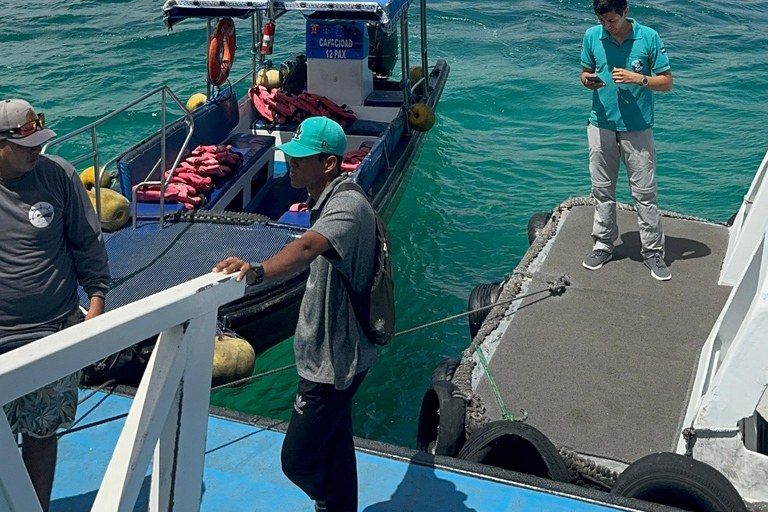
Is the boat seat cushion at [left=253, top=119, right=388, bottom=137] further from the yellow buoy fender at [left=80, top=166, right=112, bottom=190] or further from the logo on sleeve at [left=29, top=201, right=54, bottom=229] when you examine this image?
the logo on sleeve at [left=29, top=201, right=54, bottom=229]

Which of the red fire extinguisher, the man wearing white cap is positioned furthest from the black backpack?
the red fire extinguisher

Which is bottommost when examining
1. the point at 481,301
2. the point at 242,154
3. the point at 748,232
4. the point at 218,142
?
the point at 481,301

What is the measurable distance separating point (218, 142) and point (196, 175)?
1.68 m

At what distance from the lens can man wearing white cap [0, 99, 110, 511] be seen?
2963 mm

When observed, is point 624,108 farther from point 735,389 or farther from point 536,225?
point 735,389

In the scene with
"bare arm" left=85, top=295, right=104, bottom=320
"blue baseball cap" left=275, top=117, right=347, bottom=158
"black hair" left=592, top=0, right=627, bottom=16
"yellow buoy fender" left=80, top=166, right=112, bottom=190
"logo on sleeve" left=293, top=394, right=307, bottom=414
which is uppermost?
"black hair" left=592, top=0, right=627, bottom=16

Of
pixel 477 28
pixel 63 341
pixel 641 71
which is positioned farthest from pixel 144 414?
pixel 477 28

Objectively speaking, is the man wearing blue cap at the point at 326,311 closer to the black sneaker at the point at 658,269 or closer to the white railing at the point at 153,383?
the white railing at the point at 153,383

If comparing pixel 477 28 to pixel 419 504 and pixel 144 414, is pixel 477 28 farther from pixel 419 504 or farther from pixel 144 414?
pixel 144 414

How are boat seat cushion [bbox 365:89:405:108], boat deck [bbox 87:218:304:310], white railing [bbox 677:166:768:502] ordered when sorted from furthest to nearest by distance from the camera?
boat seat cushion [bbox 365:89:405:108], boat deck [bbox 87:218:304:310], white railing [bbox 677:166:768:502]

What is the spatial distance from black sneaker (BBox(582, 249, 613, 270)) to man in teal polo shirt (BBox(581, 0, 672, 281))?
0.15 metres

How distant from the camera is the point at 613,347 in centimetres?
501

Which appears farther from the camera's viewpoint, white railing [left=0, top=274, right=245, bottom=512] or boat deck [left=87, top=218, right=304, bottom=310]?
boat deck [left=87, top=218, right=304, bottom=310]

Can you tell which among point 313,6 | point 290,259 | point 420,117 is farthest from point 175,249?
point 420,117
